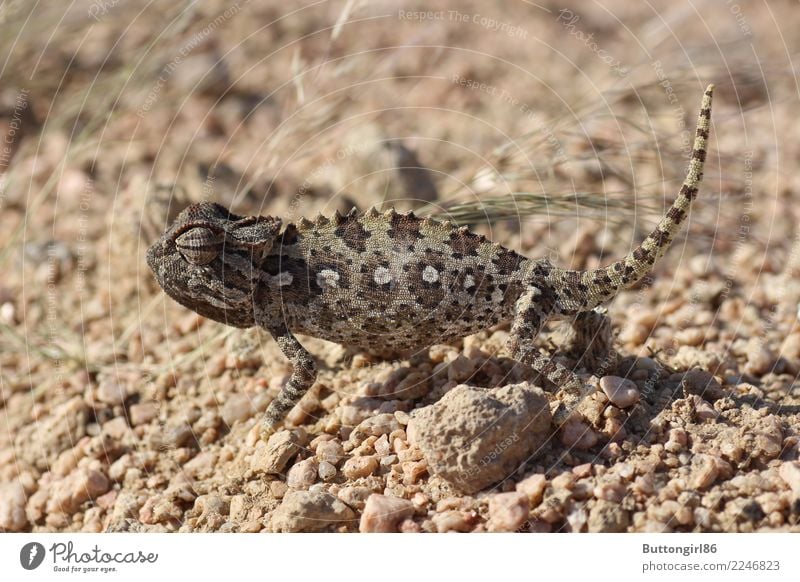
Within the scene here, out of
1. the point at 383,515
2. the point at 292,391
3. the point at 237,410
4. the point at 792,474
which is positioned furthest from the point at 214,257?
the point at 792,474

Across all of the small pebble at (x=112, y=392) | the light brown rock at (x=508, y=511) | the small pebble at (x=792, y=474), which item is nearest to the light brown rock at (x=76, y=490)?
the small pebble at (x=112, y=392)

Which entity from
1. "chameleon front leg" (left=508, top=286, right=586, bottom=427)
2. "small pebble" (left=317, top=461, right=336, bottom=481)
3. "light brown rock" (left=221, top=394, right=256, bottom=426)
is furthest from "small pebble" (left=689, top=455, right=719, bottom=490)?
"light brown rock" (left=221, top=394, right=256, bottom=426)

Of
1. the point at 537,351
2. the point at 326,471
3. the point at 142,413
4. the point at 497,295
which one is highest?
the point at 497,295

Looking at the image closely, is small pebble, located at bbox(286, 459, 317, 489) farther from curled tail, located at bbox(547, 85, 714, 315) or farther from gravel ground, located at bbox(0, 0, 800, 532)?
curled tail, located at bbox(547, 85, 714, 315)

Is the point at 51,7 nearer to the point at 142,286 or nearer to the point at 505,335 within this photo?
the point at 142,286

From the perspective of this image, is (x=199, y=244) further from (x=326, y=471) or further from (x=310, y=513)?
(x=310, y=513)

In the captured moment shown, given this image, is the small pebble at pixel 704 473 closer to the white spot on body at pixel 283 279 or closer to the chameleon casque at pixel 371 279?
the chameleon casque at pixel 371 279
